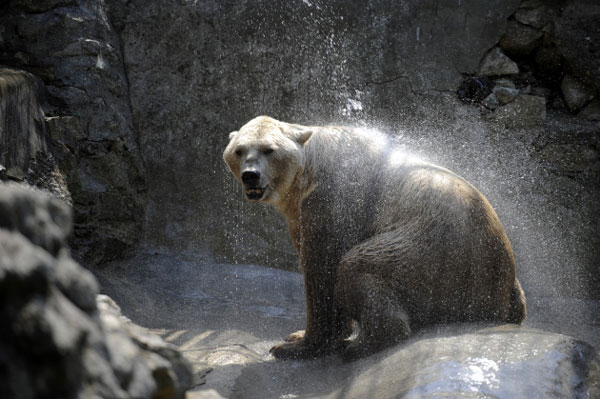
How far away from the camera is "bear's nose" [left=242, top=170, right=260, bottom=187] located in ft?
14.3

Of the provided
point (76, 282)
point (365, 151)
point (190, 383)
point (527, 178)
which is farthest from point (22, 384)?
point (527, 178)

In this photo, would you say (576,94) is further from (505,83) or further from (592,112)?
(505,83)

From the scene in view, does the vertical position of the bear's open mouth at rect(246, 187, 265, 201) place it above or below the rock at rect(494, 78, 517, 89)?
below

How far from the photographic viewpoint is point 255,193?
4.47m

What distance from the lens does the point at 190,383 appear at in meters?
1.98

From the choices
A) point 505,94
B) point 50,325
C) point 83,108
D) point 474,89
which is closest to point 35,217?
point 50,325

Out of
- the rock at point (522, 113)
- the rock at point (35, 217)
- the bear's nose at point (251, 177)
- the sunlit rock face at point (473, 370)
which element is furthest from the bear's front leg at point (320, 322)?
the rock at point (522, 113)

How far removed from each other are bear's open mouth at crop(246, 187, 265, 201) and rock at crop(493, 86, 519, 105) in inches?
156

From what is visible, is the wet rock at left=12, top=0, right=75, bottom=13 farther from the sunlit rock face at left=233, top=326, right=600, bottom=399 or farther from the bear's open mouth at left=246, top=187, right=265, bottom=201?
the sunlit rock face at left=233, top=326, right=600, bottom=399

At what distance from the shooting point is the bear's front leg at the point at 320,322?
445 centimetres

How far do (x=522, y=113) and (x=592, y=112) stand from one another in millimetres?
834

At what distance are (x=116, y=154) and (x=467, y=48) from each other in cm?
434

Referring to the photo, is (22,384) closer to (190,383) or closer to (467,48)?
(190,383)

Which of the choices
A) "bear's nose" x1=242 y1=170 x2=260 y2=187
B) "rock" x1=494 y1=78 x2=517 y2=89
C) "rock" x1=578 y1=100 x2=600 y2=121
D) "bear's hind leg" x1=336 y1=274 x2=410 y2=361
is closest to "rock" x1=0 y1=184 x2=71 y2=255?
"bear's hind leg" x1=336 y1=274 x2=410 y2=361
